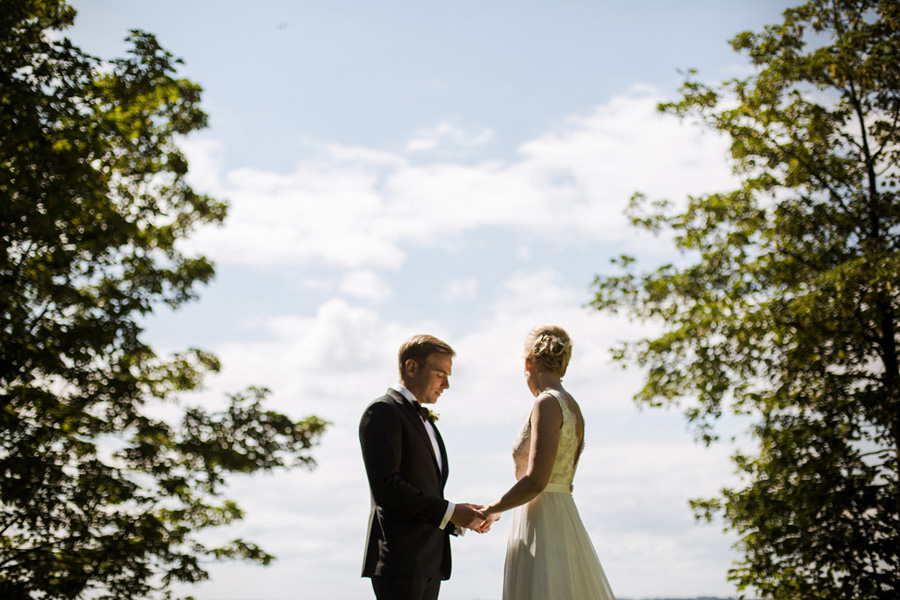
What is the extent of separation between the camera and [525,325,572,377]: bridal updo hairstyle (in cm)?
518

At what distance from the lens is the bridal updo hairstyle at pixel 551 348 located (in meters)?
5.18

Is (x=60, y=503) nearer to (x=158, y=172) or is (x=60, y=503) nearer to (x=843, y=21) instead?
(x=158, y=172)

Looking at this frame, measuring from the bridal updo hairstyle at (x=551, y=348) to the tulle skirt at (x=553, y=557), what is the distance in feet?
2.62

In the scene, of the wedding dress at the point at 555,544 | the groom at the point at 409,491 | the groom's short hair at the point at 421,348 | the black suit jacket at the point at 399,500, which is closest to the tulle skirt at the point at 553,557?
the wedding dress at the point at 555,544

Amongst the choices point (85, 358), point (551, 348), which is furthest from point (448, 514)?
point (85, 358)

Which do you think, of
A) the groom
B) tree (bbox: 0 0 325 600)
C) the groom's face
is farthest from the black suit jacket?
tree (bbox: 0 0 325 600)

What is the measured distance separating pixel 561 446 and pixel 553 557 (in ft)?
2.30

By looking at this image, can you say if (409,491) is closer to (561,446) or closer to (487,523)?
(487,523)

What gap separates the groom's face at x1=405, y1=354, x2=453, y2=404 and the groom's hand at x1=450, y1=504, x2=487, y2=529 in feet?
2.16

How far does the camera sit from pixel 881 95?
515 inches

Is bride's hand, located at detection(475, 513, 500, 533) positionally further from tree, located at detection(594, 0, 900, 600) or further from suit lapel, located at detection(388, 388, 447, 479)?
tree, located at detection(594, 0, 900, 600)

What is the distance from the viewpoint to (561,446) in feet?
16.6

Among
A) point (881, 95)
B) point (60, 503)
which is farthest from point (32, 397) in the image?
point (881, 95)

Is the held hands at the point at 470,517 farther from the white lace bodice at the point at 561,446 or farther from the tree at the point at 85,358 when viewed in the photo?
the tree at the point at 85,358
